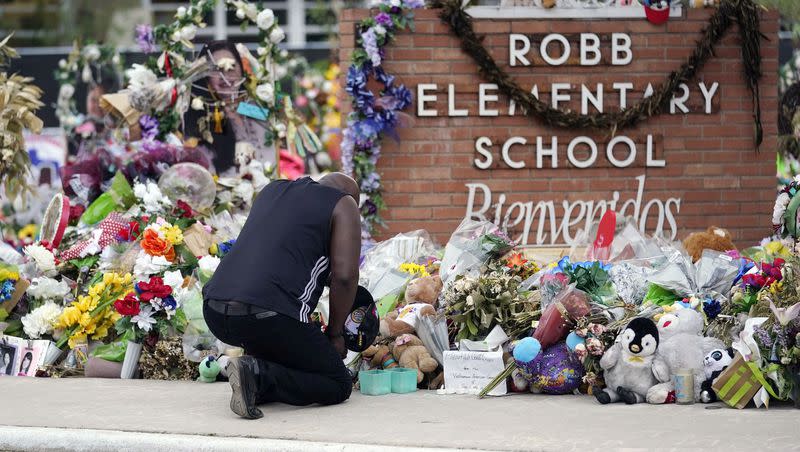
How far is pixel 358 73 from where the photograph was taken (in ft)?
29.4

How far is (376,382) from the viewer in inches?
244

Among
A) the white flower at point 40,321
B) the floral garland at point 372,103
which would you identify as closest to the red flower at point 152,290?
the white flower at point 40,321

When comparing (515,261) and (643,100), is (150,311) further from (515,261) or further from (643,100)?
(643,100)

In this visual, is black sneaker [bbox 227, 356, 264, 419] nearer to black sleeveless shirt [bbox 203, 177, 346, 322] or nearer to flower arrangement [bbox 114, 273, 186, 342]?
Answer: black sleeveless shirt [bbox 203, 177, 346, 322]

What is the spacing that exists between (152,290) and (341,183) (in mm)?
1650

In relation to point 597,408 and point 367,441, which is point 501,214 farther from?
point 367,441

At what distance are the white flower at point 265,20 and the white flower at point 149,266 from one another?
3350 millimetres

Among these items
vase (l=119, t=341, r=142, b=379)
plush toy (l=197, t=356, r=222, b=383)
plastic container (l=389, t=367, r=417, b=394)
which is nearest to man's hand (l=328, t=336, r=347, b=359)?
plastic container (l=389, t=367, r=417, b=394)

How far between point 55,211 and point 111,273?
4.11ft

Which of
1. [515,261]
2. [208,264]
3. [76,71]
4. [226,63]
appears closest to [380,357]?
[515,261]

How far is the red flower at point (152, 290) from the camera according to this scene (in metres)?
6.87

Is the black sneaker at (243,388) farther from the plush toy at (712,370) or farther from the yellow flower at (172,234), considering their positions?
the plush toy at (712,370)

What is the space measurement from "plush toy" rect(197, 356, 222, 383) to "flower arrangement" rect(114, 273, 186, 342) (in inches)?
14.7

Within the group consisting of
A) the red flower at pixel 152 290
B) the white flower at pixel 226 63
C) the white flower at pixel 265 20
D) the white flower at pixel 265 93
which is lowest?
the red flower at pixel 152 290
